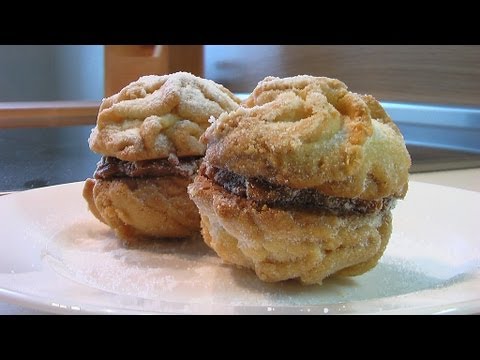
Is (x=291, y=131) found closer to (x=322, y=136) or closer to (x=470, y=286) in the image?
(x=322, y=136)

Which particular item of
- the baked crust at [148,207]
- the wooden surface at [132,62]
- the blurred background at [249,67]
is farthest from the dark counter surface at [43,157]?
the baked crust at [148,207]

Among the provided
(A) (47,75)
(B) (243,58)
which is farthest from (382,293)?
(A) (47,75)

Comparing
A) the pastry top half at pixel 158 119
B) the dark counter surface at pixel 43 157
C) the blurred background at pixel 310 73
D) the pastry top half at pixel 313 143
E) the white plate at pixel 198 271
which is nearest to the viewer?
the white plate at pixel 198 271

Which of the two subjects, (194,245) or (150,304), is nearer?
(150,304)

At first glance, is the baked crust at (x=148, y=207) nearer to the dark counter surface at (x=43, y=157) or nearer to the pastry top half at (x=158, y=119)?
the pastry top half at (x=158, y=119)

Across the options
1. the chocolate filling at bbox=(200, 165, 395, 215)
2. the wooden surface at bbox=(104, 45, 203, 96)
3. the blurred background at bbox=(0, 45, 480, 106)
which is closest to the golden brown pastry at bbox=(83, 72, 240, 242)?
the chocolate filling at bbox=(200, 165, 395, 215)
